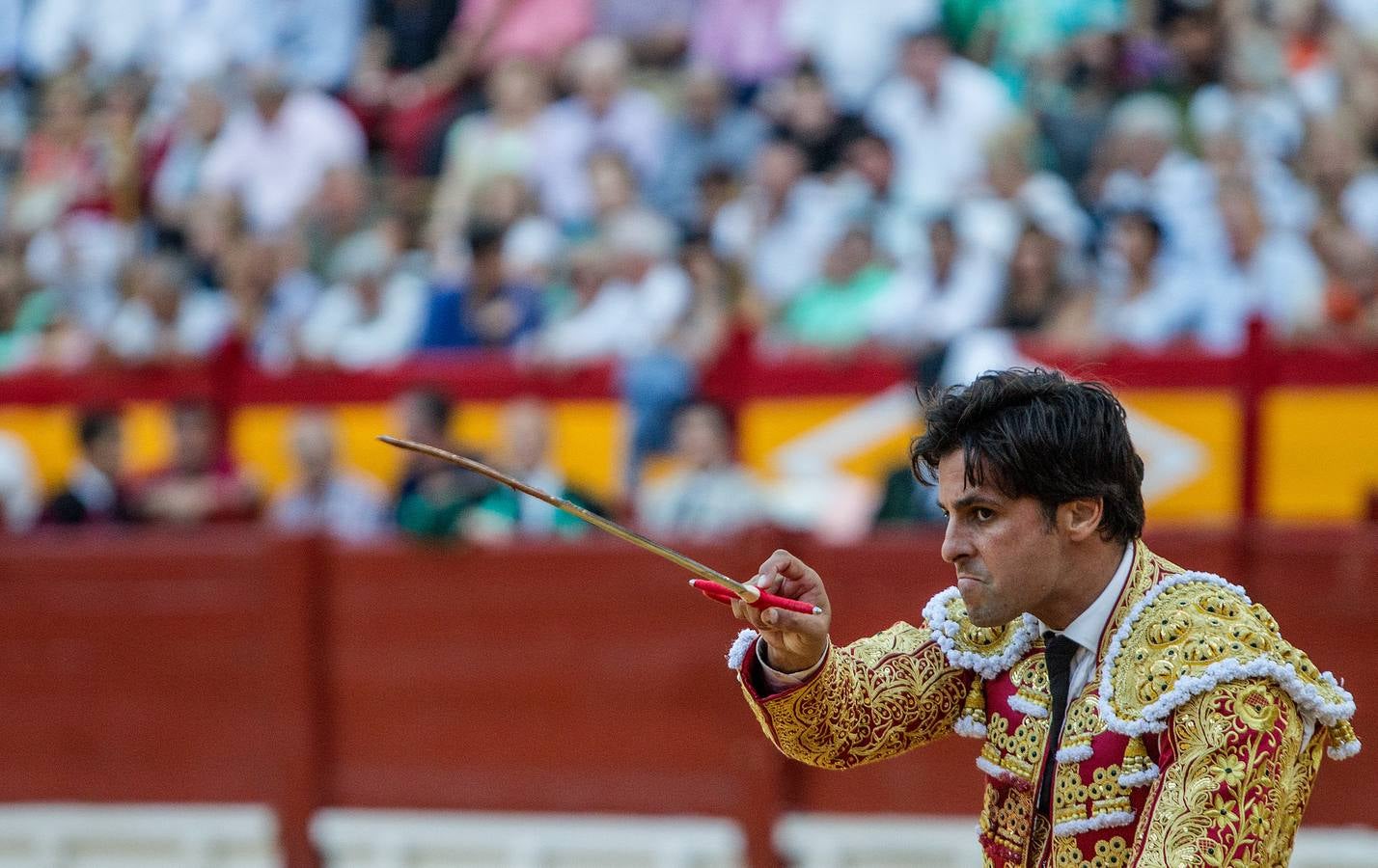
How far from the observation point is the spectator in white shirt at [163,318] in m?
7.38

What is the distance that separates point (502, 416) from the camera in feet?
21.7

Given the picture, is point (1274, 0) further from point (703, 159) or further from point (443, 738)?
point (443, 738)

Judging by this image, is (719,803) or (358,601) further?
(358,601)

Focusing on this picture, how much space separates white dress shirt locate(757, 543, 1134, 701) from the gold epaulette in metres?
0.03

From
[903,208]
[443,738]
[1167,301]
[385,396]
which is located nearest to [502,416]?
[385,396]

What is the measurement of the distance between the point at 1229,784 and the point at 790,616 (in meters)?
0.48

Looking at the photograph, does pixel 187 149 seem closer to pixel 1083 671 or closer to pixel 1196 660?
pixel 1083 671

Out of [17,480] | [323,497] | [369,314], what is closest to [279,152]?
[369,314]

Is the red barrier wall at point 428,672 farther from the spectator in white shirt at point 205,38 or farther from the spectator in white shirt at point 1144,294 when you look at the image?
the spectator in white shirt at point 205,38

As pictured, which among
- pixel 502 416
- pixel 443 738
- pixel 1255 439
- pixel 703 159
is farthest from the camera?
pixel 703 159

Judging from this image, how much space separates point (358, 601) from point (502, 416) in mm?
835

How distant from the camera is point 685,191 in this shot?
7512 mm

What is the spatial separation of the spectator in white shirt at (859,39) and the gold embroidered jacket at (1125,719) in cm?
524

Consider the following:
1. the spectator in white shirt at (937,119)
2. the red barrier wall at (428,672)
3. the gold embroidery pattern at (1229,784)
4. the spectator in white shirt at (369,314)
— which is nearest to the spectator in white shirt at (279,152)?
the spectator in white shirt at (369,314)
